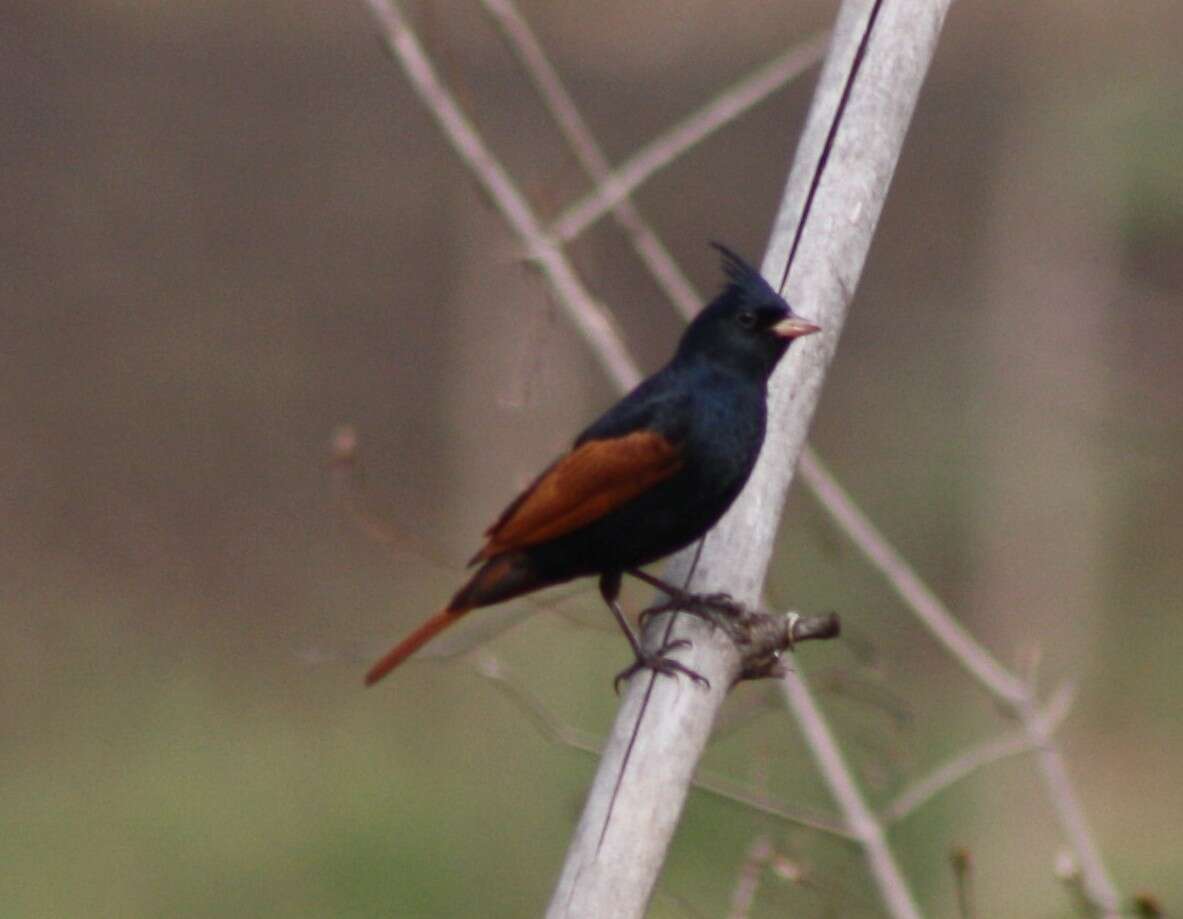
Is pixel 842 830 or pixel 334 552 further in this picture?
pixel 334 552

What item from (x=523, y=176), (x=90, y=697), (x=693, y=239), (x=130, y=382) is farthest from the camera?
(x=130, y=382)

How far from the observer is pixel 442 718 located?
862cm

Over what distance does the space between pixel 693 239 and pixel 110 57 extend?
118 inches

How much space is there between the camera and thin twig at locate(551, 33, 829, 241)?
11.3 ft

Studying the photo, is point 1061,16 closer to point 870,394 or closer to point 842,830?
point 870,394

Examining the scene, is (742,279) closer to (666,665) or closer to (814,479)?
(814,479)

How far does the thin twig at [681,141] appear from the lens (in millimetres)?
3436

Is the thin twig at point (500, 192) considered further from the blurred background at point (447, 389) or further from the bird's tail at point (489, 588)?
the blurred background at point (447, 389)

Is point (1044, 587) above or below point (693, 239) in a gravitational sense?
below

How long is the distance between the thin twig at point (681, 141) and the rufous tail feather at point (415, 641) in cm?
70

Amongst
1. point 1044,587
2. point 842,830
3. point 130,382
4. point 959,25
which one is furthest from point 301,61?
point 842,830

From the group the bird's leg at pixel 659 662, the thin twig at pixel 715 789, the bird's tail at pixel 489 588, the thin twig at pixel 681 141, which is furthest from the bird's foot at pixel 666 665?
the thin twig at pixel 681 141

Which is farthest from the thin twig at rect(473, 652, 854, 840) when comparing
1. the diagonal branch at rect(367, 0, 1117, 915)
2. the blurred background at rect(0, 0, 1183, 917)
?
the blurred background at rect(0, 0, 1183, 917)

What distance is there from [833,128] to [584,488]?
0.82 metres
